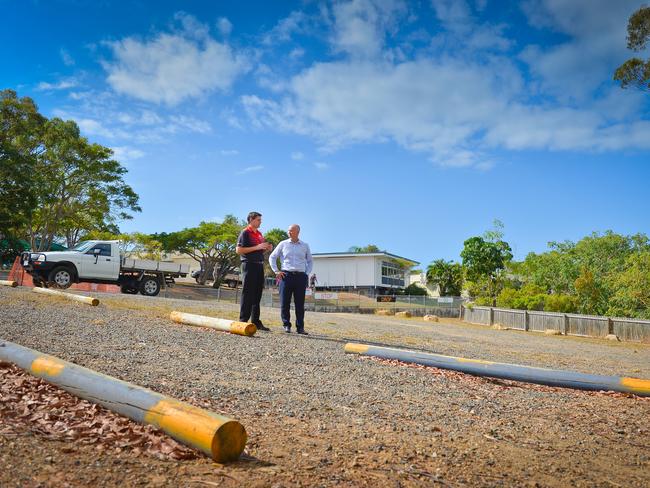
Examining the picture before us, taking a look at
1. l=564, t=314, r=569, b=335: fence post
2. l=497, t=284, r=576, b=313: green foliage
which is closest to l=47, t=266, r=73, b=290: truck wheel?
l=564, t=314, r=569, b=335: fence post

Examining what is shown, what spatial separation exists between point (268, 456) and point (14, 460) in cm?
141

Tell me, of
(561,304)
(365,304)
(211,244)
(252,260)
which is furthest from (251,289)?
(211,244)

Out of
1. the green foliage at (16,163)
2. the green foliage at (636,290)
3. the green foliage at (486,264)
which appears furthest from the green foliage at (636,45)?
the green foliage at (16,163)

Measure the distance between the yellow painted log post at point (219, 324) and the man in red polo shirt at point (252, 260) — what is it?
410 millimetres

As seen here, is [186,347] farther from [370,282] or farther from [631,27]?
[370,282]

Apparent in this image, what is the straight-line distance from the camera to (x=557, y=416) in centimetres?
464

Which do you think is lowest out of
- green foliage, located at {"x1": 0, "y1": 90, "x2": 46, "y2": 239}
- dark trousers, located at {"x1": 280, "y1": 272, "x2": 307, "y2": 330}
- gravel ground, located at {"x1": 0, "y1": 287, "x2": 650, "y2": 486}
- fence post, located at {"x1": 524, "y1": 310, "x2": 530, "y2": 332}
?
fence post, located at {"x1": 524, "y1": 310, "x2": 530, "y2": 332}

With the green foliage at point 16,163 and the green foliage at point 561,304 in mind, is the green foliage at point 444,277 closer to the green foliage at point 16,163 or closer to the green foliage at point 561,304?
the green foliage at point 561,304

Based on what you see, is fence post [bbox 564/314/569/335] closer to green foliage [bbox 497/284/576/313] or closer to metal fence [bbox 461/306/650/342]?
metal fence [bbox 461/306/650/342]

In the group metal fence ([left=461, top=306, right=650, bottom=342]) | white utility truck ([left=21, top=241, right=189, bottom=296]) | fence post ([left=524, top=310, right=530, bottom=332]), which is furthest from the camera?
fence post ([left=524, top=310, right=530, bottom=332])

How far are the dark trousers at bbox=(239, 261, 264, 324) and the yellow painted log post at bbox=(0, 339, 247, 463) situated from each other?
3.94m

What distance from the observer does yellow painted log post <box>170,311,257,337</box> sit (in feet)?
24.8

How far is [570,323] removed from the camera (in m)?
23.0

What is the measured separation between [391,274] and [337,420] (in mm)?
59292
